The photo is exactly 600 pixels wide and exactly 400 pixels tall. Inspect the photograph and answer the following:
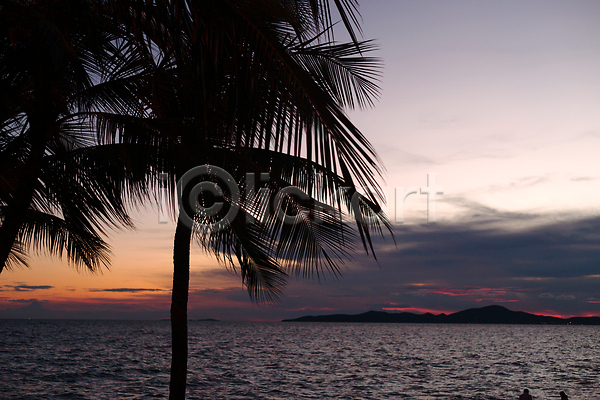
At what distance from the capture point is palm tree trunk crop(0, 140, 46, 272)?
16.9ft

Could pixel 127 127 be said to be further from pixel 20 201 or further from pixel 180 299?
pixel 180 299

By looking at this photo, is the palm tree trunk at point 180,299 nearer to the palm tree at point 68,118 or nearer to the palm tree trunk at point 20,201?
the palm tree at point 68,118

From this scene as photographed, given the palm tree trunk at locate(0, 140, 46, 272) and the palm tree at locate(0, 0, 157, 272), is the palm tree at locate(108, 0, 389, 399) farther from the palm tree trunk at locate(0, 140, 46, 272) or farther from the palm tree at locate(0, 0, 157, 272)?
the palm tree trunk at locate(0, 140, 46, 272)

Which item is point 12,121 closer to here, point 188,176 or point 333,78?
point 188,176

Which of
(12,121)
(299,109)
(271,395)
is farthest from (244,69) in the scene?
(271,395)

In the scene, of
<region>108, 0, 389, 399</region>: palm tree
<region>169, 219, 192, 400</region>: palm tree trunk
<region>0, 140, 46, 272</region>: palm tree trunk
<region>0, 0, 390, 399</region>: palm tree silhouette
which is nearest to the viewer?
<region>108, 0, 389, 399</region>: palm tree

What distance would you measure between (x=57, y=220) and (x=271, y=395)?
2141 centimetres

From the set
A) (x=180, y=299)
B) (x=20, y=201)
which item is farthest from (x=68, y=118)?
(x=180, y=299)

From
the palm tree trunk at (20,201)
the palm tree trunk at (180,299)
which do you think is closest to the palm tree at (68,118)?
the palm tree trunk at (20,201)

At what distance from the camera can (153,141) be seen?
463cm

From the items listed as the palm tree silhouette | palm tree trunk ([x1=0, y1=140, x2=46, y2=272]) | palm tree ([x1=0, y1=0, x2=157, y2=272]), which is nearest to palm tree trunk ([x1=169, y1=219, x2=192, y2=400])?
the palm tree silhouette

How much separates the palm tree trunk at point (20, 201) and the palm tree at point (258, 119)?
148 cm

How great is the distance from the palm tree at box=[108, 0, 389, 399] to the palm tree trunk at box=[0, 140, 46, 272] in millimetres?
1483

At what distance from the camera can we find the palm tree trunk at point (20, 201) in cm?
514
